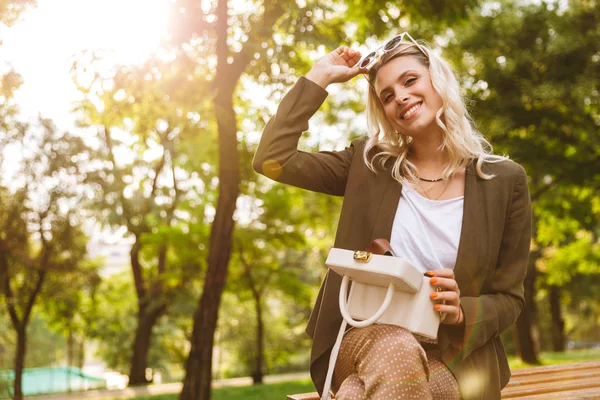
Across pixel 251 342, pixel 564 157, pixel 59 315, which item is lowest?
pixel 251 342

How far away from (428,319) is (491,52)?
12.3 metres

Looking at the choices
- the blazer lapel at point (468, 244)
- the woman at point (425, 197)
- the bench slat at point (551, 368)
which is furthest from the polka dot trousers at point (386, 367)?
the bench slat at point (551, 368)

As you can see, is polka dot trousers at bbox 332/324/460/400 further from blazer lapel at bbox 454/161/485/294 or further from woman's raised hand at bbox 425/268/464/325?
blazer lapel at bbox 454/161/485/294

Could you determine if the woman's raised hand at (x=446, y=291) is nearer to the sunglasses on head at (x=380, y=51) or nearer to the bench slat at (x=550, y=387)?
the sunglasses on head at (x=380, y=51)

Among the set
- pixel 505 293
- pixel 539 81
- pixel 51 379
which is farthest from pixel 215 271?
pixel 51 379

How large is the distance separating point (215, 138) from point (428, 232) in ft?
35.3

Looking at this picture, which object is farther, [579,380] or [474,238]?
[579,380]

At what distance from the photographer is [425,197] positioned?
2.38 metres

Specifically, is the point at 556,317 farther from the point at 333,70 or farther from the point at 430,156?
the point at 333,70

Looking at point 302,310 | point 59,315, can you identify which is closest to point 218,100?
point 59,315

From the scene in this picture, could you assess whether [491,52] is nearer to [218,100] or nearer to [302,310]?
[218,100]

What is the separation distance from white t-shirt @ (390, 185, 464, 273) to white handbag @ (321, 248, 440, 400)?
311mm

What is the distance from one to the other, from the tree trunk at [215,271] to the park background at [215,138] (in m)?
0.02

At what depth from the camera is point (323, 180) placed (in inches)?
98.1
